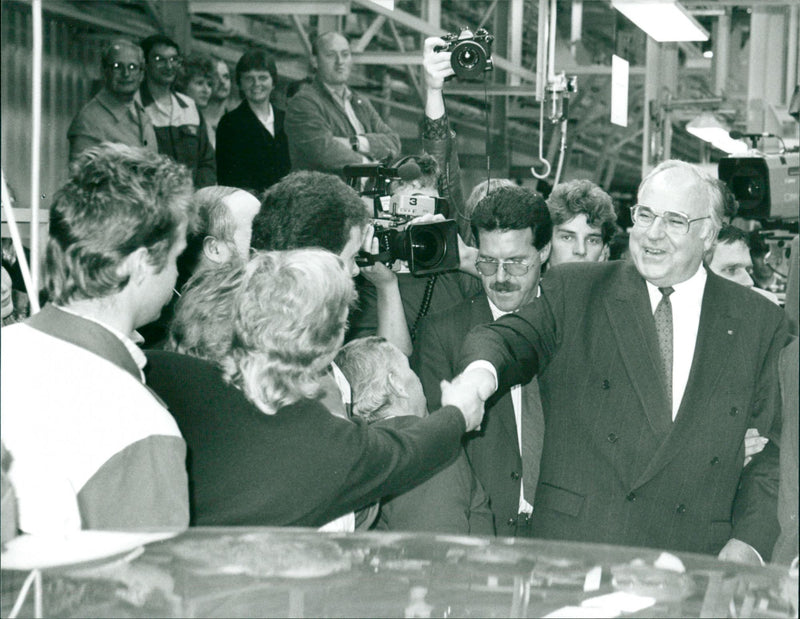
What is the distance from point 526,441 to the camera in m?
3.06

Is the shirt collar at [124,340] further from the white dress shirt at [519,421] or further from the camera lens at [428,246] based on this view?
the camera lens at [428,246]

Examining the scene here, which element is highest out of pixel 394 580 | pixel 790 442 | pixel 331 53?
pixel 331 53

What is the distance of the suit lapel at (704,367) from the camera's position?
277cm

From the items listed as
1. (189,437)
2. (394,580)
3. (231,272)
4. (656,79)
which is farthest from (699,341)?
(656,79)

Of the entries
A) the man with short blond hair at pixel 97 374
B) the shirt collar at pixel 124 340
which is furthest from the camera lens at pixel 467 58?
the shirt collar at pixel 124 340

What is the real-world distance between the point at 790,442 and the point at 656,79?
25.1 ft

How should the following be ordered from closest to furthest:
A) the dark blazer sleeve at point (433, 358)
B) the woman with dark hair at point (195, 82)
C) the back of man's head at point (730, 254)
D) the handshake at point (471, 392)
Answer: the handshake at point (471, 392) < the dark blazer sleeve at point (433, 358) < the back of man's head at point (730, 254) < the woman with dark hair at point (195, 82)

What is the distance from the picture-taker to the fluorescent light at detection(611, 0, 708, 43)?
5.36m

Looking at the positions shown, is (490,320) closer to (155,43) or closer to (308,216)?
(308,216)

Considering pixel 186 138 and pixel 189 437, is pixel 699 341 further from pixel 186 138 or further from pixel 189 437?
Result: pixel 186 138

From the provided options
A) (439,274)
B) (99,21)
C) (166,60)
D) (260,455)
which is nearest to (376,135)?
(166,60)

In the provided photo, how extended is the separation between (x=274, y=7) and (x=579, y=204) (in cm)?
300

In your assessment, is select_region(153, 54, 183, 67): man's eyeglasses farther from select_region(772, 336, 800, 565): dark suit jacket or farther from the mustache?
select_region(772, 336, 800, 565): dark suit jacket

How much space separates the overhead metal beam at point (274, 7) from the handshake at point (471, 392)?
377 centimetres
